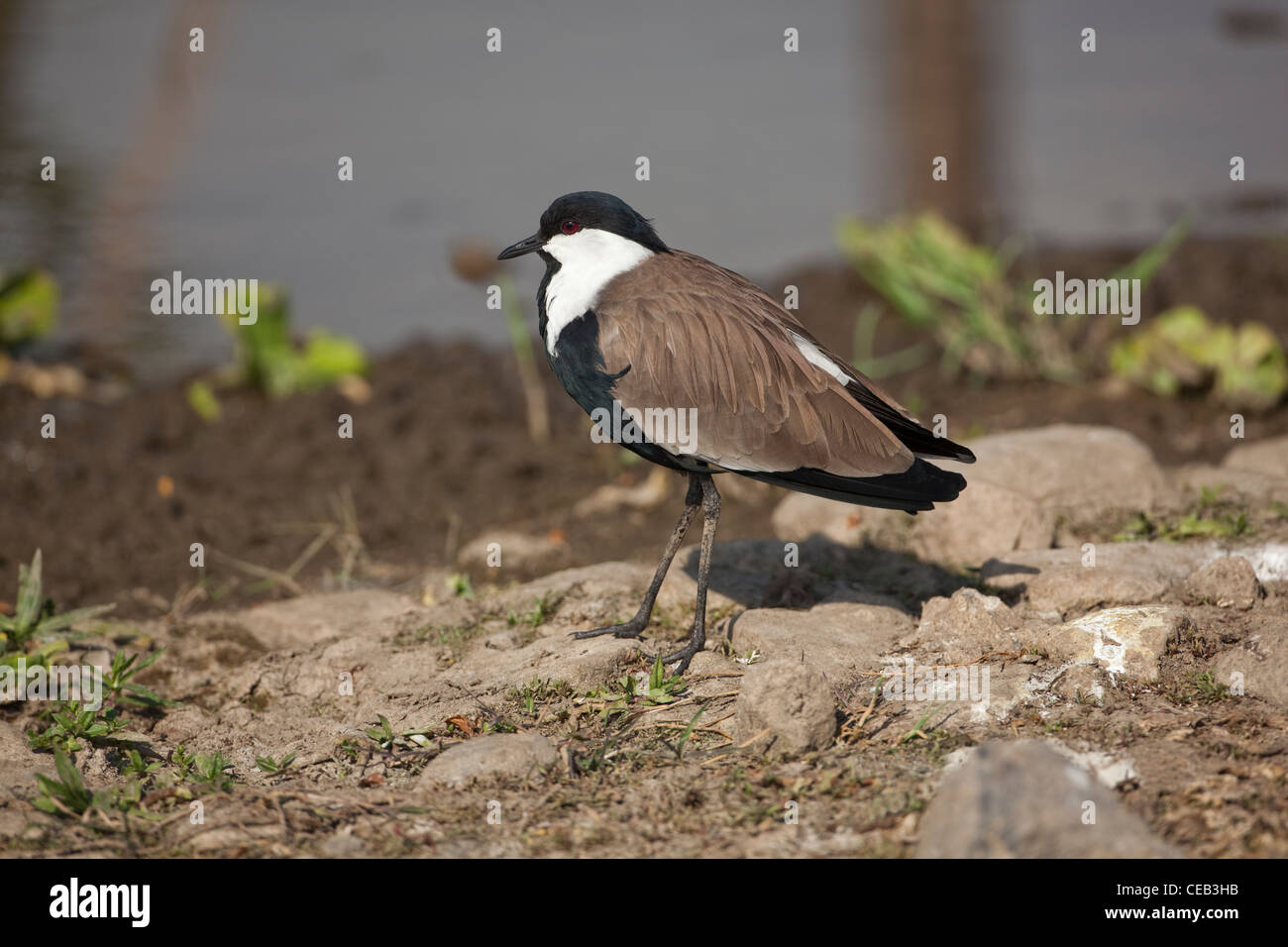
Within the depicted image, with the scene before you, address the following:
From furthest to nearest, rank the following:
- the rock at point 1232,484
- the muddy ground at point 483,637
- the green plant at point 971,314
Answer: the green plant at point 971,314, the rock at point 1232,484, the muddy ground at point 483,637

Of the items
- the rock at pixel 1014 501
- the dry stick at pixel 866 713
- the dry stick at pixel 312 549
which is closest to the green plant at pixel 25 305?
the dry stick at pixel 312 549

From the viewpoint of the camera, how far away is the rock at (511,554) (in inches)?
234

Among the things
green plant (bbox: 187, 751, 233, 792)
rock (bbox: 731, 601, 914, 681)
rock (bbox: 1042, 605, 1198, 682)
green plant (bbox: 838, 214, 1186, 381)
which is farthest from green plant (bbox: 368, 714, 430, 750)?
green plant (bbox: 838, 214, 1186, 381)

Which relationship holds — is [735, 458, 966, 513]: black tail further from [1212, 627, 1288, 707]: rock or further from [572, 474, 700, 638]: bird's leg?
[1212, 627, 1288, 707]: rock

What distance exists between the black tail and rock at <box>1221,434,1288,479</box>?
235cm

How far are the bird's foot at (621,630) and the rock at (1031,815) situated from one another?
5.93 feet

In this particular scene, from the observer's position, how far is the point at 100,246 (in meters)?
10.3

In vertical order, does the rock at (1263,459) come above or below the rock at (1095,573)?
above

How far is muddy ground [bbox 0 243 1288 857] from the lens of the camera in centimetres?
336

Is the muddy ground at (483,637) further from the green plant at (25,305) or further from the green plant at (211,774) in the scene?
the green plant at (25,305)

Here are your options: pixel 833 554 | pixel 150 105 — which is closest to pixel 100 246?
pixel 150 105

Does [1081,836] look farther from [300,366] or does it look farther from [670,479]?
[300,366]
